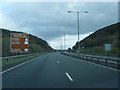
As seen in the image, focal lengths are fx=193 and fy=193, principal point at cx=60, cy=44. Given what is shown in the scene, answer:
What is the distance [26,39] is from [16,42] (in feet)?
7.68

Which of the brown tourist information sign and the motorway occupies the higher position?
the brown tourist information sign

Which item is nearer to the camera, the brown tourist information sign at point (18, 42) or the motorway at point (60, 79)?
the motorway at point (60, 79)

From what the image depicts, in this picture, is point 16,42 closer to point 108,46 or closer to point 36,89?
point 108,46

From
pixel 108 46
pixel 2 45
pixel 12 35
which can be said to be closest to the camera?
pixel 108 46

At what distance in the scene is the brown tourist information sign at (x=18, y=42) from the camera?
36688mm

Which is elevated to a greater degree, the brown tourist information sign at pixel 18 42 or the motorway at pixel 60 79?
the brown tourist information sign at pixel 18 42

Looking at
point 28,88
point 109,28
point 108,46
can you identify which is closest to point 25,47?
point 108,46

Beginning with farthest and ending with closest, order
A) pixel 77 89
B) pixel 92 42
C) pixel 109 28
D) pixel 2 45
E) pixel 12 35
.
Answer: pixel 109 28 → pixel 92 42 → pixel 2 45 → pixel 12 35 → pixel 77 89

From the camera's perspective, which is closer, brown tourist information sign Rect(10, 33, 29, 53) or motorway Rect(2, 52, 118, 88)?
motorway Rect(2, 52, 118, 88)

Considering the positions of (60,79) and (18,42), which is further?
(18,42)

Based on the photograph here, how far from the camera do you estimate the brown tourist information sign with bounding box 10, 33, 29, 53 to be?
36688mm

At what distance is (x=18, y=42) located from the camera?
37.4m

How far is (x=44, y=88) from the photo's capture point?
8578mm

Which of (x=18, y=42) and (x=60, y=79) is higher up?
(x=18, y=42)
